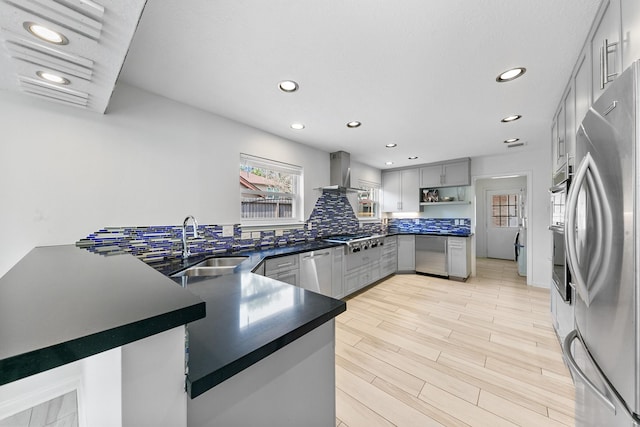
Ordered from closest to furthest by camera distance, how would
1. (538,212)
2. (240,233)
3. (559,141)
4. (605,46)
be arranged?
(605,46), (559,141), (240,233), (538,212)

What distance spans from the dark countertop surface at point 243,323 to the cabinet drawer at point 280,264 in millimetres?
1029

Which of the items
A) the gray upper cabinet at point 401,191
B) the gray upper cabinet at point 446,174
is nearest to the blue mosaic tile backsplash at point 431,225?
the gray upper cabinet at point 401,191

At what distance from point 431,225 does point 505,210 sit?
2622mm

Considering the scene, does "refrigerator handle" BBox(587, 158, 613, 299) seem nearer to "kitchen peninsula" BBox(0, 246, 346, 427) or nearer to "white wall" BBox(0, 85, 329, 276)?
"kitchen peninsula" BBox(0, 246, 346, 427)

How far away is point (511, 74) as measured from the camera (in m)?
1.80

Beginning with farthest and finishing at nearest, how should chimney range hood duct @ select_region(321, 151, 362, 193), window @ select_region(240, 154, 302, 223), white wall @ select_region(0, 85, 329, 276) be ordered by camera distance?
chimney range hood duct @ select_region(321, 151, 362, 193) → window @ select_region(240, 154, 302, 223) → white wall @ select_region(0, 85, 329, 276)

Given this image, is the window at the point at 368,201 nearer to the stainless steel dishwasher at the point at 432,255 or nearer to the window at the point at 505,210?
the stainless steel dishwasher at the point at 432,255

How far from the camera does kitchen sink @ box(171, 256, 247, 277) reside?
71.9 inches

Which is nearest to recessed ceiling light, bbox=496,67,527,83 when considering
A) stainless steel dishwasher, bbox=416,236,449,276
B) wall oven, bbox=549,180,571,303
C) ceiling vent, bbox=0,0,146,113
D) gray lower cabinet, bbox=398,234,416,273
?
wall oven, bbox=549,180,571,303

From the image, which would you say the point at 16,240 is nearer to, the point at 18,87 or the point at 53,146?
the point at 53,146

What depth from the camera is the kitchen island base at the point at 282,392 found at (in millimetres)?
612

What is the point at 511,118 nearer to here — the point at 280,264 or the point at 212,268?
the point at 280,264

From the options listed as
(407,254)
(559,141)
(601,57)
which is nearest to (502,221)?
(407,254)

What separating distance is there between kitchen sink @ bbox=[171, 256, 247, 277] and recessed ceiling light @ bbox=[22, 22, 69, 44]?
50.7 inches
